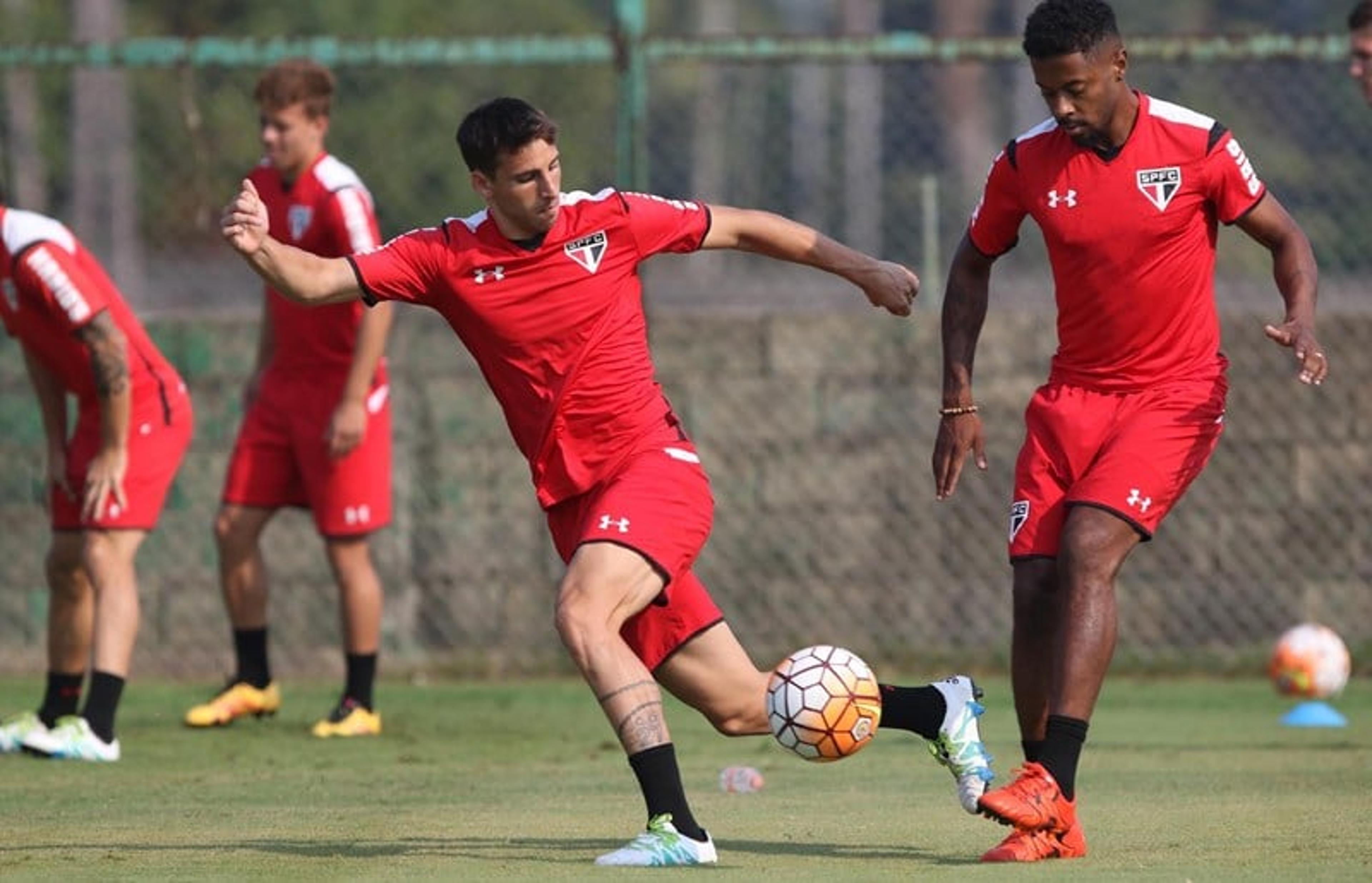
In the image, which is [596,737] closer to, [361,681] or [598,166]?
[361,681]

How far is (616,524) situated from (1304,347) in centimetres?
199

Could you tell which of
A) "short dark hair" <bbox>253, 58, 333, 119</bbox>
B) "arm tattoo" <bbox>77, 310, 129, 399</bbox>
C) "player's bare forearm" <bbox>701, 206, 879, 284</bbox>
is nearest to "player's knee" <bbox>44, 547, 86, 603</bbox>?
"arm tattoo" <bbox>77, 310, 129, 399</bbox>

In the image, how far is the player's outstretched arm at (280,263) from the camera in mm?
6863

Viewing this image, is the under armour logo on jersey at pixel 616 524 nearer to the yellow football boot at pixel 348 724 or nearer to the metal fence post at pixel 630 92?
the yellow football boot at pixel 348 724

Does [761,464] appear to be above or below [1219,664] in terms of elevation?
above

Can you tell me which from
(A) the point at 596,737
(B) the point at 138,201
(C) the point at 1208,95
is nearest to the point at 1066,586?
(A) the point at 596,737

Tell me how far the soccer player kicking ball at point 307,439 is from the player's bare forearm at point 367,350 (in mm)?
11

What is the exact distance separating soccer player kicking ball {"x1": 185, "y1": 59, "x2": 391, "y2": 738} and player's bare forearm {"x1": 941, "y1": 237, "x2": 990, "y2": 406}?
3.32 metres

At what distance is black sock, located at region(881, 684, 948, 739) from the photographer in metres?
7.00

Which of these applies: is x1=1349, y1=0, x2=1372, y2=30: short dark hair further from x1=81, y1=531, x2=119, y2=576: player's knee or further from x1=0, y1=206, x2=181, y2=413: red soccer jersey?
x1=81, y1=531, x2=119, y2=576: player's knee

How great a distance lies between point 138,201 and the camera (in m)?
16.5

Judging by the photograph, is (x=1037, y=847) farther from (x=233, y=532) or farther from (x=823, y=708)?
(x=233, y=532)

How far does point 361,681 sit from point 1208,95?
816 cm

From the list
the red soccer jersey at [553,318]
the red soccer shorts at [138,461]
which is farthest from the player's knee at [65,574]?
the red soccer jersey at [553,318]
